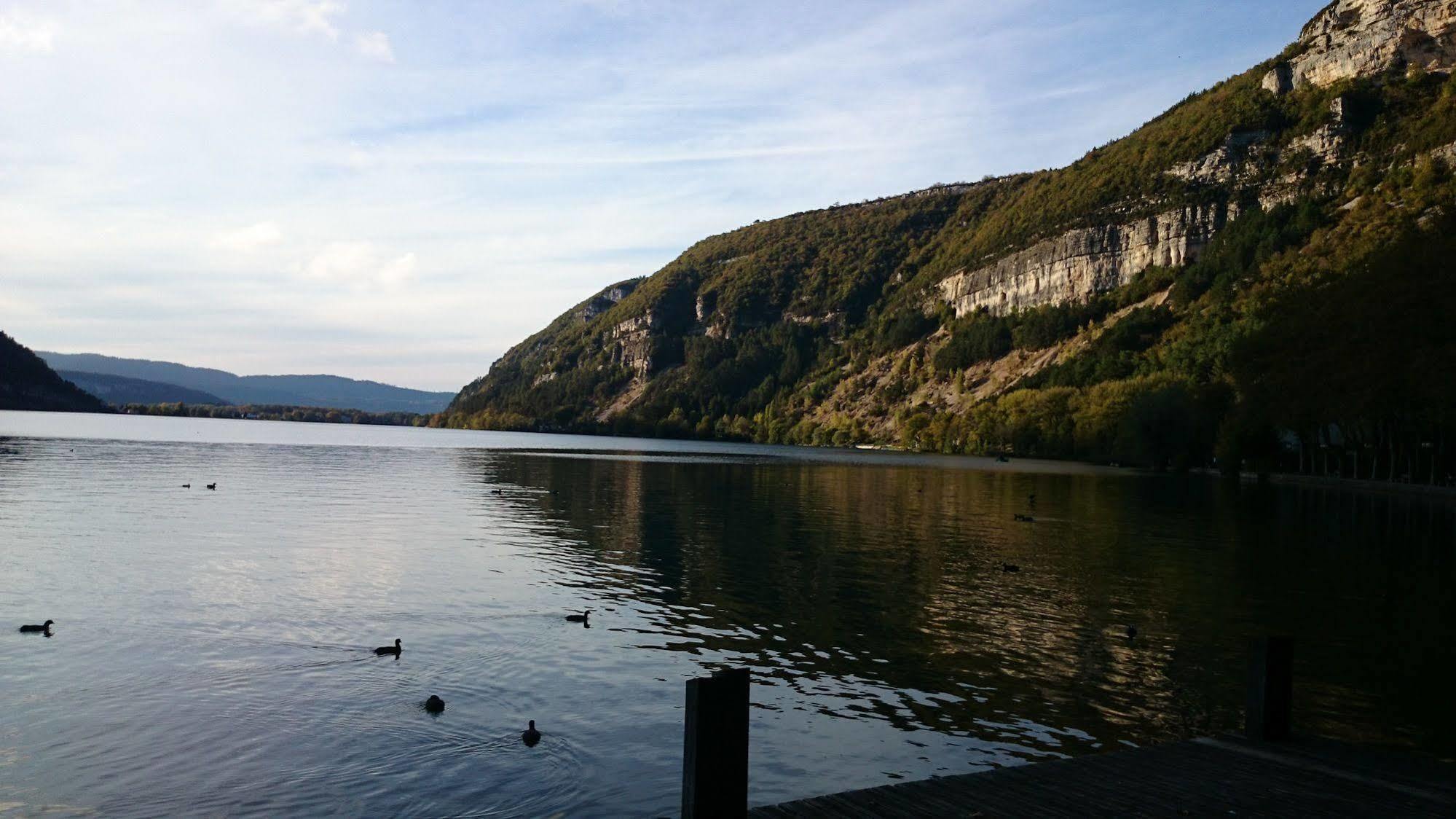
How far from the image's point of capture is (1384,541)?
2126 inches

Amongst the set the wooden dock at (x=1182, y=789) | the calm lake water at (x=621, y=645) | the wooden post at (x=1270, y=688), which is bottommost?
the calm lake water at (x=621, y=645)

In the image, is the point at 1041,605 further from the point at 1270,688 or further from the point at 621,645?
the point at 1270,688

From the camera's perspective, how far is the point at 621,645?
90.7 ft

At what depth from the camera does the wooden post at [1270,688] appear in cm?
1606

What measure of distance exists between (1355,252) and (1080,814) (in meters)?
181

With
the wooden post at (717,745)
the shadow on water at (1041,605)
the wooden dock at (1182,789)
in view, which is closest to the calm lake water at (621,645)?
the shadow on water at (1041,605)

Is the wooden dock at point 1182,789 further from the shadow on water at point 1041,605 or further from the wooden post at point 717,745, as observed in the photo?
the shadow on water at point 1041,605

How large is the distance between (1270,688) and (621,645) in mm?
16437

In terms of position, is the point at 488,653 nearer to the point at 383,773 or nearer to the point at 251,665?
the point at 251,665

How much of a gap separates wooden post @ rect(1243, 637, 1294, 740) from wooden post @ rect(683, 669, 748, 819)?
31.2 ft

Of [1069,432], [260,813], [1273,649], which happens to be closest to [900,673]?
[1273,649]

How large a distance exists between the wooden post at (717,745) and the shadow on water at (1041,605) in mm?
9307

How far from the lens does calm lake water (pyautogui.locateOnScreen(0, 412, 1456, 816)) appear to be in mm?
17812

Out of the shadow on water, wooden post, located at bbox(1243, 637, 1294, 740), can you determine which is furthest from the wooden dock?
the shadow on water
